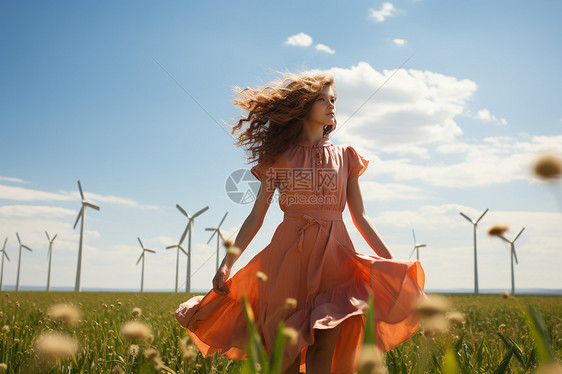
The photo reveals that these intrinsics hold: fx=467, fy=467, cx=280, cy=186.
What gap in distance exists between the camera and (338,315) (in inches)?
118

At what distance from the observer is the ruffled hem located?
9.05 ft

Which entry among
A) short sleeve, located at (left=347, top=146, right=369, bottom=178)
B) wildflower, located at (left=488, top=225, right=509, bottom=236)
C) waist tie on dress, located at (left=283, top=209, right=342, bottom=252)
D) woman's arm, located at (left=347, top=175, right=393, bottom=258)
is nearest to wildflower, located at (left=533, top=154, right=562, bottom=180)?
wildflower, located at (left=488, top=225, right=509, bottom=236)

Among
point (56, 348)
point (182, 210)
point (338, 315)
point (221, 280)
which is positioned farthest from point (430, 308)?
point (182, 210)

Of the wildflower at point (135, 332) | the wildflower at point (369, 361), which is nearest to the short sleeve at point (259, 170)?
the wildflower at point (135, 332)

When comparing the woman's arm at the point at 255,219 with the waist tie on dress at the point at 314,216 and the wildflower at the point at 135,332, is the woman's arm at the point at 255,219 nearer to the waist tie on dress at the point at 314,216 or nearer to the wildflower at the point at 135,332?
the waist tie on dress at the point at 314,216

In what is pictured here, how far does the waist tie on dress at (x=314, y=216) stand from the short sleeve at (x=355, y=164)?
421mm

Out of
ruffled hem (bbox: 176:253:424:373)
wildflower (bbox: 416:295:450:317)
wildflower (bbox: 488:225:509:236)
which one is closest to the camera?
wildflower (bbox: 416:295:450:317)

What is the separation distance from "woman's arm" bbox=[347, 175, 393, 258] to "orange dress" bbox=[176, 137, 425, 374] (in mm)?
115

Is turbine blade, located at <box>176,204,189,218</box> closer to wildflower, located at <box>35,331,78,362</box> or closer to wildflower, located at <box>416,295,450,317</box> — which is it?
wildflower, located at <box>35,331,78,362</box>

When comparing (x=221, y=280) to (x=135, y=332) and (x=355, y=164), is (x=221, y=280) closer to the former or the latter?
(x=355, y=164)

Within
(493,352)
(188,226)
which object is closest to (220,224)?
(188,226)

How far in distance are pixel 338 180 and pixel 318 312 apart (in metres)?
1.10

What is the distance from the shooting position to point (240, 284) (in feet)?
11.9

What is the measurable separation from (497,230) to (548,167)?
1.00 feet
